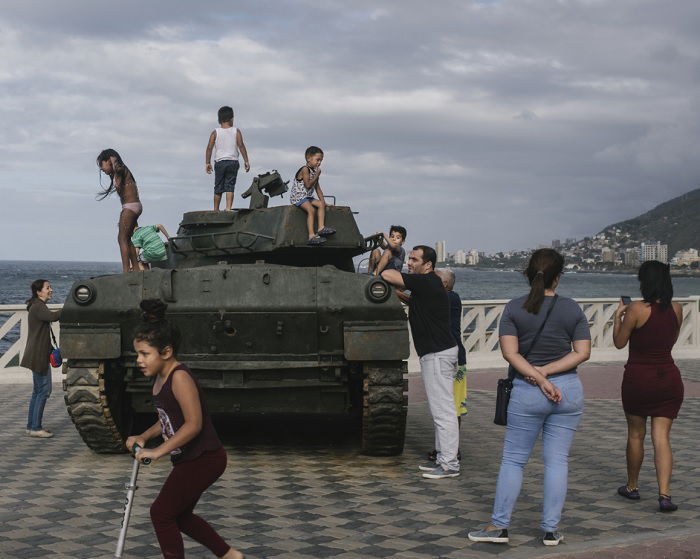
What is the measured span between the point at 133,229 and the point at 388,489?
4.72 metres

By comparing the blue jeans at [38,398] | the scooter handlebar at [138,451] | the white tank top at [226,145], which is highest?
the white tank top at [226,145]

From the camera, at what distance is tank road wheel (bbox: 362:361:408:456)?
8.91 meters

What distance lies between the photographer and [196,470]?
5.15 meters

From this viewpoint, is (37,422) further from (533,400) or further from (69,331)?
(533,400)

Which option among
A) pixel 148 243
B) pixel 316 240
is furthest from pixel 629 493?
pixel 148 243

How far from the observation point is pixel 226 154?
12.6 m

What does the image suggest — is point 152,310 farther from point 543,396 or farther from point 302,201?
point 302,201

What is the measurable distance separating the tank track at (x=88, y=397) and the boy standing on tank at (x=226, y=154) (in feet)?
12.7

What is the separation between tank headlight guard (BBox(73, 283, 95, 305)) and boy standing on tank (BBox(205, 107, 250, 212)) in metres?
3.63

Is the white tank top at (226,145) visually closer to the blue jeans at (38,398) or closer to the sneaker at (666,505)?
the blue jeans at (38,398)

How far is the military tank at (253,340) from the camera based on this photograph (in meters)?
8.80

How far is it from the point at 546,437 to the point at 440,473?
2346 millimetres

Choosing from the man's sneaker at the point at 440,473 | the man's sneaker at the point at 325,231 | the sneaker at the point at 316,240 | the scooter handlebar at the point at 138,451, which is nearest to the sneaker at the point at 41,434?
the sneaker at the point at 316,240

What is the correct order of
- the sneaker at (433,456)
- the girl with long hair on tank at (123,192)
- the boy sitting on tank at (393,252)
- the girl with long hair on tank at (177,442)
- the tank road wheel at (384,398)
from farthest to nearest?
the girl with long hair on tank at (123,192)
the boy sitting on tank at (393,252)
the sneaker at (433,456)
the tank road wheel at (384,398)
the girl with long hair on tank at (177,442)
